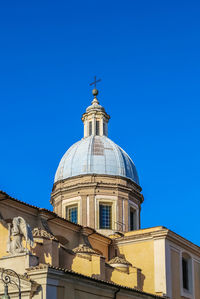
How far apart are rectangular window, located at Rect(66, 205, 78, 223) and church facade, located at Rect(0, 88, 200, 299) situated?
2.6 inches

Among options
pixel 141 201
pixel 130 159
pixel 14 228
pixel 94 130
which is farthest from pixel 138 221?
pixel 14 228

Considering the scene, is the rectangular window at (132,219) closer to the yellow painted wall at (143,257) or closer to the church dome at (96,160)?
the church dome at (96,160)

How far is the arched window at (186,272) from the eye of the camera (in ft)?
112

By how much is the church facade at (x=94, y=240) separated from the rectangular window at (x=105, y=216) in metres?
0.07

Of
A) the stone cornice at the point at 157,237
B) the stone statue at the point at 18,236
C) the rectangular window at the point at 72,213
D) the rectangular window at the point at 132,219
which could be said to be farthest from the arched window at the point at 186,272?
the stone statue at the point at 18,236

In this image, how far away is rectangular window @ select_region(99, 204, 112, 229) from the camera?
125 feet

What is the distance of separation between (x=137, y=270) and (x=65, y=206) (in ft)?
31.5

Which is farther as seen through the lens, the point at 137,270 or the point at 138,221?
the point at 138,221

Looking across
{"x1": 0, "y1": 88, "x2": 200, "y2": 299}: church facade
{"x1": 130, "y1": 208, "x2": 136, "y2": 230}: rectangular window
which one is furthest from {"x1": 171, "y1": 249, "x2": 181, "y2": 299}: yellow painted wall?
{"x1": 130, "y1": 208, "x2": 136, "y2": 230}: rectangular window

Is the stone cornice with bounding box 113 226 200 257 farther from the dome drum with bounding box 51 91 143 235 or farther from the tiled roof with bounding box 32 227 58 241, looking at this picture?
the tiled roof with bounding box 32 227 58 241

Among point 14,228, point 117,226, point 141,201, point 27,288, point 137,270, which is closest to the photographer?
point 27,288

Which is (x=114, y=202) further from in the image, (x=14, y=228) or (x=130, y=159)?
(x=14, y=228)

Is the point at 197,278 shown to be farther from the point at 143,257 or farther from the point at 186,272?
the point at 143,257

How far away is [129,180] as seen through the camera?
130 ft
